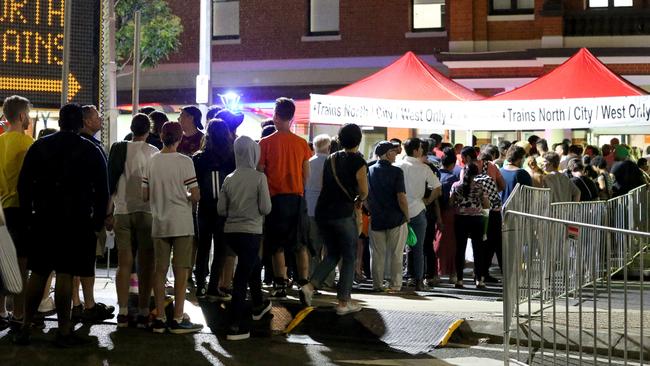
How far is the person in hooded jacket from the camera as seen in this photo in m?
10.8

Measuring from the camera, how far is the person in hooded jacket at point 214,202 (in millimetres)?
10758

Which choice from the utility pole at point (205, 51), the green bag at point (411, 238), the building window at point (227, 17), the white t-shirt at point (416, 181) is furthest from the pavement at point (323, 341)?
the building window at point (227, 17)

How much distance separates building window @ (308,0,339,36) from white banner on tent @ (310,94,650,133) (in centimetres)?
1497

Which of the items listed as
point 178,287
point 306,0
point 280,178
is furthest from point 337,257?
point 306,0

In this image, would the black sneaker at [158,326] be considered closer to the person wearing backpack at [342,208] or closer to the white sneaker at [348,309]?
the person wearing backpack at [342,208]

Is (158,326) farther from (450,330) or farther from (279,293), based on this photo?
(450,330)

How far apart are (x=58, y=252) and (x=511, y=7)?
21797 mm

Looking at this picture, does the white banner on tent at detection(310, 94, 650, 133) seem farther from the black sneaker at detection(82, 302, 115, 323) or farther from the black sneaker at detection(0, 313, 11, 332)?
the black sneaker at detection(0, 313, 11, 332)

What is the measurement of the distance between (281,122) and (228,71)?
23003 millimetres

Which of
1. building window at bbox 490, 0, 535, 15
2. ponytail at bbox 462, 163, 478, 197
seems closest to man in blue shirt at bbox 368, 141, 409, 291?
ponytail at bbox 462, 163, 478, 197

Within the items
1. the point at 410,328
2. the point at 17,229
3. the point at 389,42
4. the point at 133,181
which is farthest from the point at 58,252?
the point at 389,42

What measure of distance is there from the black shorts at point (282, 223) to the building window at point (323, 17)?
73.0ft

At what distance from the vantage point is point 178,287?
9867 mm

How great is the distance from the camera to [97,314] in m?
10.5
